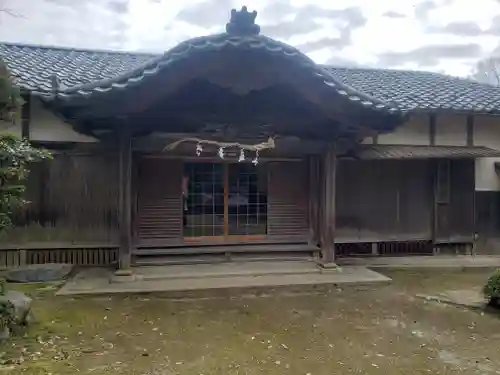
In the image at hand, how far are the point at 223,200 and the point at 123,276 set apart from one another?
244 centimetres

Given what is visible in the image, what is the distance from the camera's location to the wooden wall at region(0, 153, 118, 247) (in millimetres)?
8531

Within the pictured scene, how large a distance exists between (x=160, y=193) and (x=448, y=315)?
532 cm

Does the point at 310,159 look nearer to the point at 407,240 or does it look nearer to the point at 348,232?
the point at 348,232

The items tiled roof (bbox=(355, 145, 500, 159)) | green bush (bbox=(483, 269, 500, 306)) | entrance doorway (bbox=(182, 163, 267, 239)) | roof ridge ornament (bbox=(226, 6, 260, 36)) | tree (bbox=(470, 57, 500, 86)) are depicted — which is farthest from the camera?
tree (bbox=(470, 57, 500, 86))

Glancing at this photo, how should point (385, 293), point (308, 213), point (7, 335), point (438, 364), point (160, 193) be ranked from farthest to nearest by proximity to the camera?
point (308, 213) < point (160, 193) < point (385, 293) < point (7, 335) < point (438, 364)

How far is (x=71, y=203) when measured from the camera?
342 inches

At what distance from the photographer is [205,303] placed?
687cm

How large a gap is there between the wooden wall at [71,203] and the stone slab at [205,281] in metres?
0.83

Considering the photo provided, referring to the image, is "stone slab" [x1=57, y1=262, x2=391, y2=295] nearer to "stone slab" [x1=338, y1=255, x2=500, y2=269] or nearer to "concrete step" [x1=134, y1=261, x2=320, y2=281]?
"concrete step" [x1=134, y1=261, x2=320, y2=281]

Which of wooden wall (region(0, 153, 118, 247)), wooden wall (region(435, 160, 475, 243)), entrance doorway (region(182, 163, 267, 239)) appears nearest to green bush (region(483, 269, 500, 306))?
wooden wall (region(435, 160, 475, 243))

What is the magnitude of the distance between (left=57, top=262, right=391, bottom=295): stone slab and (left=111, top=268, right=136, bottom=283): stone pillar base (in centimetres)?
7

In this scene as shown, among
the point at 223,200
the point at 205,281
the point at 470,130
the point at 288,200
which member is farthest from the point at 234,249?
the point at 470,130

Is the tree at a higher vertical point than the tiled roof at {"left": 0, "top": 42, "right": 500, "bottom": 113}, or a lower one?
higher

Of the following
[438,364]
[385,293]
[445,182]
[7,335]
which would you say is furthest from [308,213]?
[7,335]
